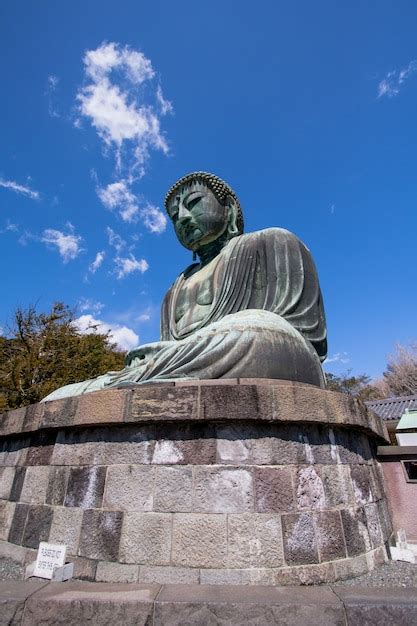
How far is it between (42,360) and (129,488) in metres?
13.5

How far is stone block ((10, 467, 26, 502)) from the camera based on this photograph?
3.41 metres

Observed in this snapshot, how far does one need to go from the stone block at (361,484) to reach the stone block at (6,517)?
9.84 feet

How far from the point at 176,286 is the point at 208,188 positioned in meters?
1.59

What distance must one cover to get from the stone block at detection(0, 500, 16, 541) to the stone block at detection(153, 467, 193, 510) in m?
1.68

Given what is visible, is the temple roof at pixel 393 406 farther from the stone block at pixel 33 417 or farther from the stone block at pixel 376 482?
the stone block at pixel 33 417

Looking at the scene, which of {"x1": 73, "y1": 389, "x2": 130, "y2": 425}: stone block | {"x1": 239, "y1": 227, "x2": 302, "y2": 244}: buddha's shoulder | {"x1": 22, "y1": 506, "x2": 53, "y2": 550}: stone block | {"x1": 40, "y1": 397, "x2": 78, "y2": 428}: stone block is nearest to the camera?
{"x1": 73, "y1": 389, "x2": 130, "y2": 425}: stone block

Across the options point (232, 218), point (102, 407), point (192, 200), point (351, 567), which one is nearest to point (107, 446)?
point (102, 407)

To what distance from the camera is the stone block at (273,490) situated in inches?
99.0

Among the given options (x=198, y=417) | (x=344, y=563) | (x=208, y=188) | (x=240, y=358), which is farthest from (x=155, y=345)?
(x=208, y=188)

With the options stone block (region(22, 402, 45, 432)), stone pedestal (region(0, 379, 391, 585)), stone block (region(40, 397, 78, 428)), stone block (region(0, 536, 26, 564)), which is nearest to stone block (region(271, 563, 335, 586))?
stone pedestal (region(0, 379, 391, 585))

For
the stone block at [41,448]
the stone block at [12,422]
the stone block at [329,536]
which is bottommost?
the stone block at [329,536]

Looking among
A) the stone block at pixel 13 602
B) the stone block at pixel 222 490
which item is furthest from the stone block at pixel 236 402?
the stone block at pixel 13 602

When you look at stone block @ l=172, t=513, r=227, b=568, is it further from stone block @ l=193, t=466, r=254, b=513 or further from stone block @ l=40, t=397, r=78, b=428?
stone block @ l=40, t=397, r=78, b=428

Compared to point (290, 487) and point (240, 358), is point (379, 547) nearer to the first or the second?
point (290, 487)
